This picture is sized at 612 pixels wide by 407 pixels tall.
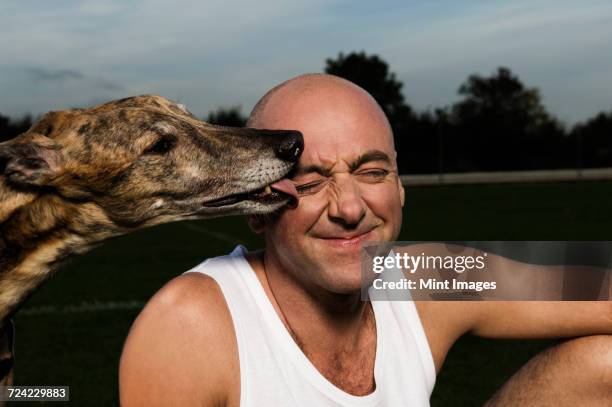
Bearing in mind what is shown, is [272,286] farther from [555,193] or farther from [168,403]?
[555,193]

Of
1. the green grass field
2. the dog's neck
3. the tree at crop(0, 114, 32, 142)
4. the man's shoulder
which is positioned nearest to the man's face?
the man's shoulder

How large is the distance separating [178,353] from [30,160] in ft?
4.17

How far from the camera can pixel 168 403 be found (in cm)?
323

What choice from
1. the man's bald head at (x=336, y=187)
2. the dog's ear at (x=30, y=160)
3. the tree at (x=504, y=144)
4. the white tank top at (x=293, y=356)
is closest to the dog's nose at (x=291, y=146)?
the man's bald head at (x=336, y=187)

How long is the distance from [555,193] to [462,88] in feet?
158

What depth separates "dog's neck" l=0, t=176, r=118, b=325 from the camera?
12.7 ft

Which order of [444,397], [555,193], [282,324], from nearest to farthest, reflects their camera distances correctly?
[282,324] → [444,397] → [555,193]

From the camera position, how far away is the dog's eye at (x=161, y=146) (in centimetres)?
400

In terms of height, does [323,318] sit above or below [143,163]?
below

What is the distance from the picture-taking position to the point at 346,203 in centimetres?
A: 331

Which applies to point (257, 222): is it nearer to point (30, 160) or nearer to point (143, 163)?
point (143, 163)

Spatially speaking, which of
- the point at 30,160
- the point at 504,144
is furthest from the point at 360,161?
the point at 504,144

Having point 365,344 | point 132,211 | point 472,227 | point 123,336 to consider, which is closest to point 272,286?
point 365,344

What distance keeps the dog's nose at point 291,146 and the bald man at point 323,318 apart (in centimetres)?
4
